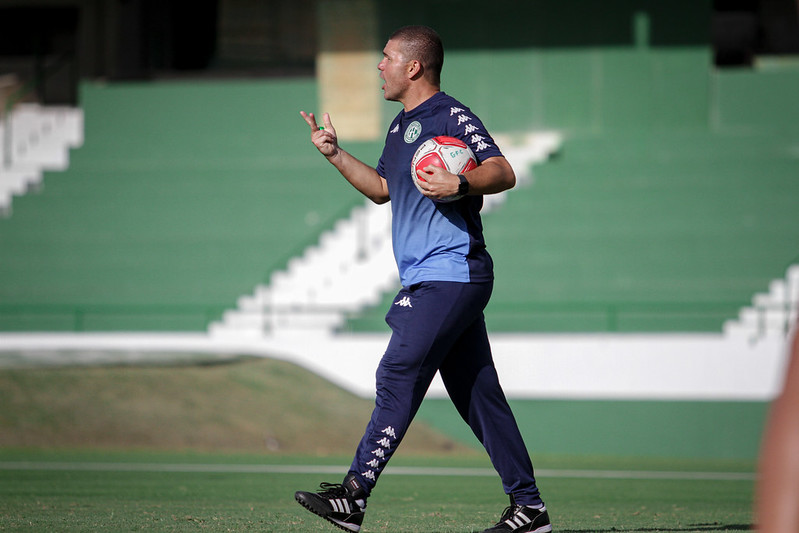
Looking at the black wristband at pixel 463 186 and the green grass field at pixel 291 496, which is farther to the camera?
the green grass field at pixel 291 496

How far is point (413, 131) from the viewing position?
5.41m

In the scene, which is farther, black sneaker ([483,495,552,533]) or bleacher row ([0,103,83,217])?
bleacher row ([0,103,83,217])

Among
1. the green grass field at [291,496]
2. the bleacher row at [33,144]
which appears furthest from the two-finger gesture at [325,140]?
the bleacher row at [33,144]

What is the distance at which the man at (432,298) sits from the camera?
5.12 meters

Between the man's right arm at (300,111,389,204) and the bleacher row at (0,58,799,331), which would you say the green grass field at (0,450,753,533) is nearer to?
the man's right arm at (300,111,389,204)

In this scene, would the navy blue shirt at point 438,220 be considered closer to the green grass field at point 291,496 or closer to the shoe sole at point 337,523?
the shoe sole at point 337,523

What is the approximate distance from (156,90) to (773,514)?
23.7 metres

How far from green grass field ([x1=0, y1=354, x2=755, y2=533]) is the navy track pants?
65cm

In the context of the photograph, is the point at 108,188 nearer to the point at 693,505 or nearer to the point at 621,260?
the point at 621,260

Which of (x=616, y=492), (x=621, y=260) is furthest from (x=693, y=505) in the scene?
(x=621, y=260)

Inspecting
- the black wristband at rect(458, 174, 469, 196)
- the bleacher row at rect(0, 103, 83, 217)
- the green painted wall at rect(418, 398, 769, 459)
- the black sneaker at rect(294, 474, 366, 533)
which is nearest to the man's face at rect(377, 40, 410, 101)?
the black wristband at rect(458, 174, 469, 196)

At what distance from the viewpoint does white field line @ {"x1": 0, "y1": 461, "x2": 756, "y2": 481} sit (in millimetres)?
10141

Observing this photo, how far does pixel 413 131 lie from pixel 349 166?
427 millimetres

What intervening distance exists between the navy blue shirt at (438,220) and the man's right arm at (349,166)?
273 mm
